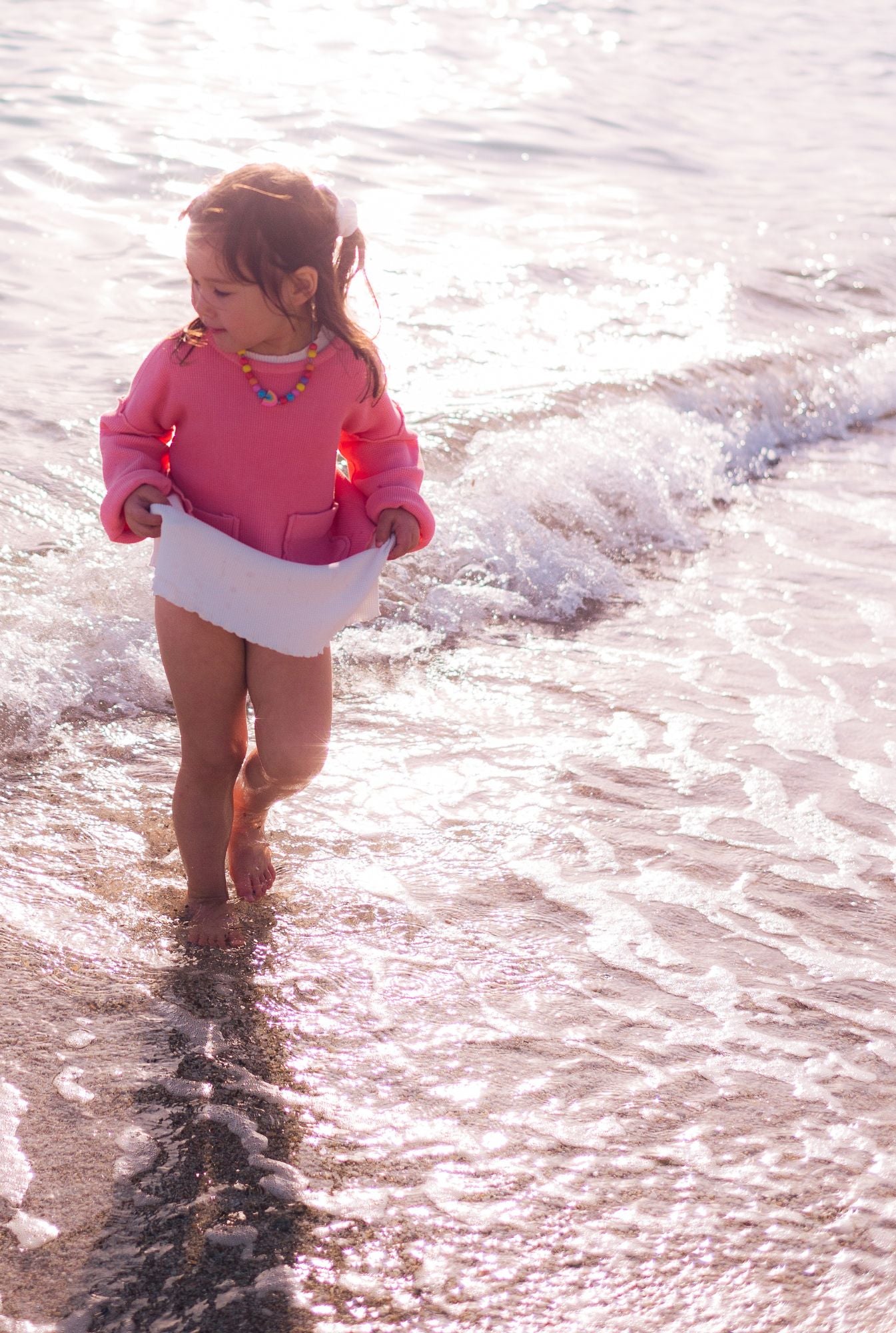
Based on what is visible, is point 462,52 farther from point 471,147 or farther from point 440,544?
point 440,544

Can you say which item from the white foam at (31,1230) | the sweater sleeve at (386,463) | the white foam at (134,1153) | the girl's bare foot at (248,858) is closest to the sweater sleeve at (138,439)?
the sweater sleeve at (386,463)

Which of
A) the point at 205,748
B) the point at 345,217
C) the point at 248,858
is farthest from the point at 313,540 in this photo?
the point at 248,858

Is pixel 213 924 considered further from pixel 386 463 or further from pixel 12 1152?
pixel 386 463

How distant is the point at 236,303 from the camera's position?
7.61 feet

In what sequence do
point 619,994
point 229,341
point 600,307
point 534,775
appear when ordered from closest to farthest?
1. point 229,341
2. point 619,994
3. point 534,775
4. point 600,307

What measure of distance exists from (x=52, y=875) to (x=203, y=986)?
520mm

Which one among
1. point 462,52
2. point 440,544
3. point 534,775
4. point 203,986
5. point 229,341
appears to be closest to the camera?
point 229,341

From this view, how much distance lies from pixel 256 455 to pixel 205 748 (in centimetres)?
63

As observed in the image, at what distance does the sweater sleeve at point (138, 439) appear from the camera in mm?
2432

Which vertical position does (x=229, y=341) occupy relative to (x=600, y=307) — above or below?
above

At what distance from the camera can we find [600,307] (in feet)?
27.1

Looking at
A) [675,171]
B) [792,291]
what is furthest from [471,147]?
[792,291]

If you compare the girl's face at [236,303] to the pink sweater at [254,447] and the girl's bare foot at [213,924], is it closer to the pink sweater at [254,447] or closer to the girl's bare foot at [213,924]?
the pink sweater at [254,447]

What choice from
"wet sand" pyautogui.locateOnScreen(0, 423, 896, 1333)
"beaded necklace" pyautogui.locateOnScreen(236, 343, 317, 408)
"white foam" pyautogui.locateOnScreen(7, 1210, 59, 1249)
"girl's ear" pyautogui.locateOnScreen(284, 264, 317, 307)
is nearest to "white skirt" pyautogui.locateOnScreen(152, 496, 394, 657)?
"beaded necklace" pyautogui.locateOnScreen(236, 343, 317, 408)
